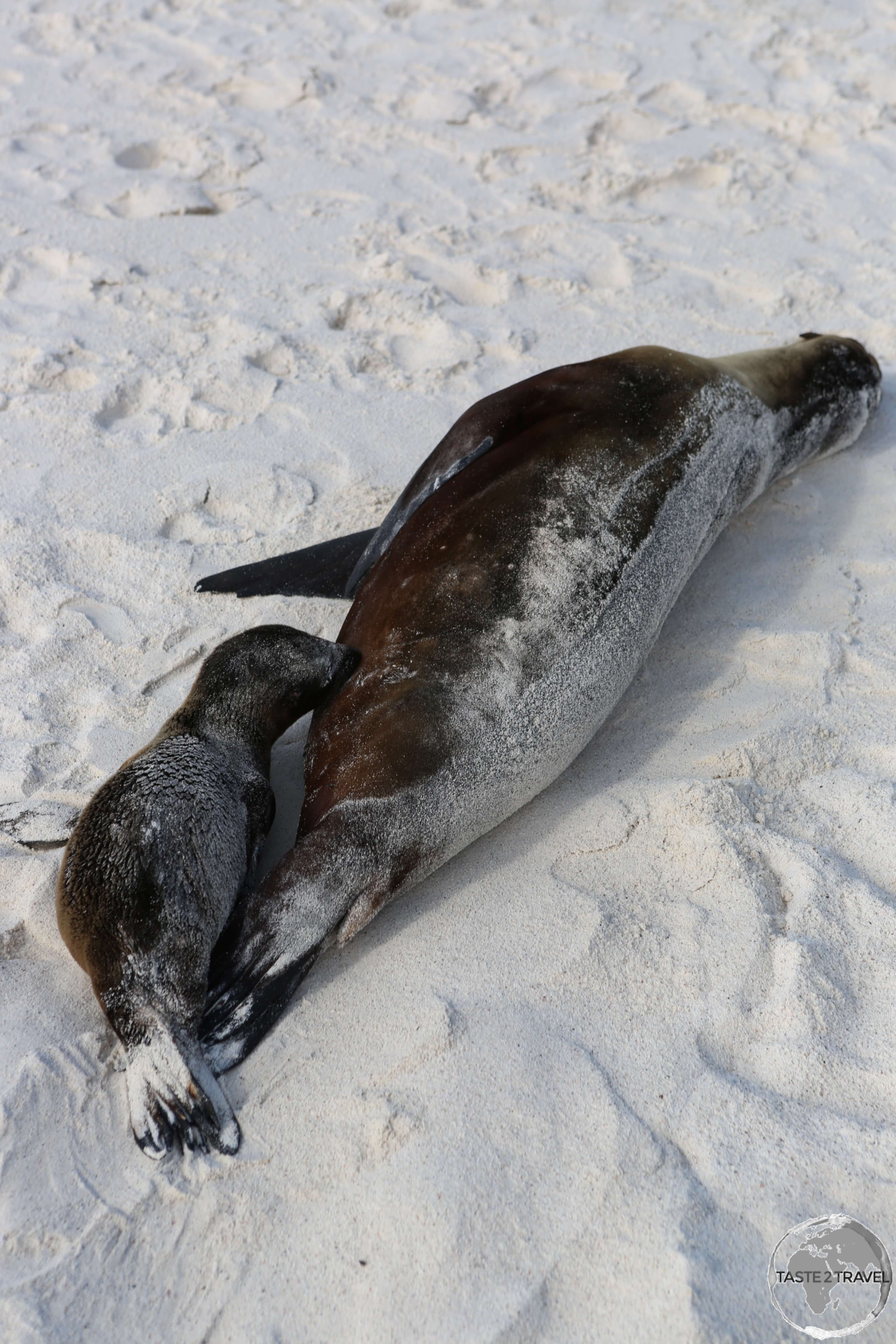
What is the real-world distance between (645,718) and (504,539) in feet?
2.15

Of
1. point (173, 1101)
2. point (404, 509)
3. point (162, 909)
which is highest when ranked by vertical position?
point (404, 509)

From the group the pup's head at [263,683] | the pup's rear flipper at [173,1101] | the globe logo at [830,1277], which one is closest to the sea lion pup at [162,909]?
the pup's rear flipper at [173,1101]

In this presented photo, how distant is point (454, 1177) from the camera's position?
1887mm

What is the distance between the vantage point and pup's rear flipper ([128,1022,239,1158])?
196 cm

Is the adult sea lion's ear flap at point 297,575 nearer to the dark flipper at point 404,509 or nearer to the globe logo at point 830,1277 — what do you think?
the dark flipper at point 404,509

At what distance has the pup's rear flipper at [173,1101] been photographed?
1.96 meters

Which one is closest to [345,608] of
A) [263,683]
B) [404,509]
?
[404,509]

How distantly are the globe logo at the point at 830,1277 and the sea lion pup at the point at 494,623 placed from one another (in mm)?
1040

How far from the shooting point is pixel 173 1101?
199cm

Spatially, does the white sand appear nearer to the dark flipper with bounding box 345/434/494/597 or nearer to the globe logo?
the globe logo

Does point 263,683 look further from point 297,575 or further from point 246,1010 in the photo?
point 246,1010

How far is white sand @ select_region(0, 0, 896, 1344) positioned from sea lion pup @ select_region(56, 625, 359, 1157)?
85 mm

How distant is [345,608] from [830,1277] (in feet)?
7.02

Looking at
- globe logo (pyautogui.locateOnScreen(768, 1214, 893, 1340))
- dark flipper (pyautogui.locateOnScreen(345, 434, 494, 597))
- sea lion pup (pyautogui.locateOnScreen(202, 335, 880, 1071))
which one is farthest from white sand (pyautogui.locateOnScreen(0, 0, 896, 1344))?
dark flipper (pyautogui.locateOnScreen(345, 434, 494, 597))
